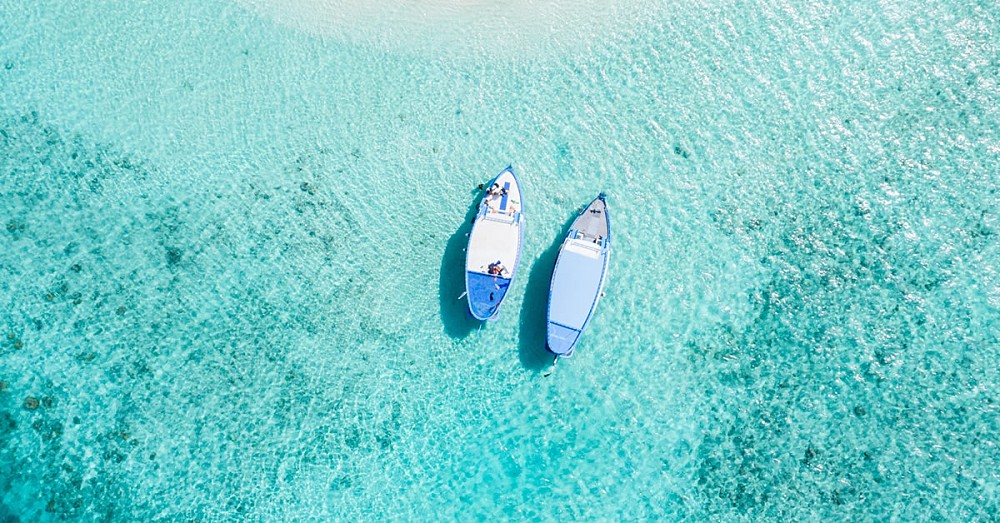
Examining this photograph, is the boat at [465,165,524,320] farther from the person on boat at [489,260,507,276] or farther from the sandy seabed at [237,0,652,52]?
the sandy seabed at [237,0,652,52]

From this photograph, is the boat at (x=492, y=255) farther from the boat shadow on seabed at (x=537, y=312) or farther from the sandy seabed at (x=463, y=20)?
the sandy seabed at (x=463, y=20)

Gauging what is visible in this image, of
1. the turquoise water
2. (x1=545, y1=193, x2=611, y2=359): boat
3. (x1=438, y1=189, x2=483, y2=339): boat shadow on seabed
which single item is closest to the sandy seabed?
the turquoise water

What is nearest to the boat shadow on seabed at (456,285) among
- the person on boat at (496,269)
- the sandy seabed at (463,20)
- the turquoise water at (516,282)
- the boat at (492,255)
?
the turquoise water at (516,282)

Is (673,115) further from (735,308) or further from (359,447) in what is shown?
(359,447)

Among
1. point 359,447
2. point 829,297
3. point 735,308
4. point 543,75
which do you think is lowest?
point 359,447

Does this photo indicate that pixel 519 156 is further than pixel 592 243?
Yes

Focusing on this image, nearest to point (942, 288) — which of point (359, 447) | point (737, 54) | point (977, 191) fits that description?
point (977, 191)

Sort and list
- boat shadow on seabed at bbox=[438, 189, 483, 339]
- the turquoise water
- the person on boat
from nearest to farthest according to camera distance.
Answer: the person on boat, the turquoise water, boat shadow on seabed at bbox=[438, 189, 483, 339]

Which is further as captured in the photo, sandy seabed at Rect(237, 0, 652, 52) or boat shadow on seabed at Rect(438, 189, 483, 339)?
sandy seabed at Rect(237, 0, 652, 52)
